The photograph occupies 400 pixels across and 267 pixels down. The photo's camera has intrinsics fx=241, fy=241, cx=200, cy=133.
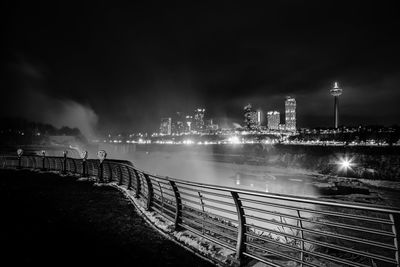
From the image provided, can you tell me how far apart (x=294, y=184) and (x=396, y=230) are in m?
53.8

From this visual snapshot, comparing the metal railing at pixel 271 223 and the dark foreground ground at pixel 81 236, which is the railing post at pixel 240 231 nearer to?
the metal railing at pixel 271 223

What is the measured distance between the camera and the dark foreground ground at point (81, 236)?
4719 mm

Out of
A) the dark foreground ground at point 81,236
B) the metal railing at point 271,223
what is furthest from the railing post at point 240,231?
the dark foreground ground at point 81,236

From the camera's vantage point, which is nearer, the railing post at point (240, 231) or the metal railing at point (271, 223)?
the metal railing at point (271, 223)

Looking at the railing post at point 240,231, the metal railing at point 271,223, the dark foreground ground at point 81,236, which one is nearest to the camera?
the metal railing at point 271,223

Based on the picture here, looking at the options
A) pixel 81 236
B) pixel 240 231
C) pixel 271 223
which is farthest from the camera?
pixel 81 236

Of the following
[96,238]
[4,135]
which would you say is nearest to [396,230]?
[96,238]

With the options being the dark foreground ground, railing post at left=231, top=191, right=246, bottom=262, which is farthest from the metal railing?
the dark foreground ground

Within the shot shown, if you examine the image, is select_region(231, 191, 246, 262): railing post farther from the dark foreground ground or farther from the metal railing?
the dark foreground ground

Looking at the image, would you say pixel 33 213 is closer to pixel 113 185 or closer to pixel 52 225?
pixel 52 225

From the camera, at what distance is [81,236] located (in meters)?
5.94

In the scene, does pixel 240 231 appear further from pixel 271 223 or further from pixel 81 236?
pixel 81 236

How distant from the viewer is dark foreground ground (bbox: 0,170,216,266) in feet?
15.5

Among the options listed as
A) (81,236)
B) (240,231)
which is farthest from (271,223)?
(81,236)
